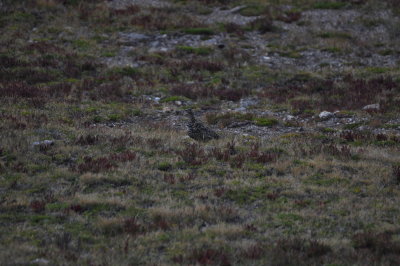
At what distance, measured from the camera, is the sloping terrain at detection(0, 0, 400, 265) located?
814cm

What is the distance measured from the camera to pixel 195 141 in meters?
13.9

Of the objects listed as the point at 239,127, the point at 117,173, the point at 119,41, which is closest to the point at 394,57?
the point at 239,127

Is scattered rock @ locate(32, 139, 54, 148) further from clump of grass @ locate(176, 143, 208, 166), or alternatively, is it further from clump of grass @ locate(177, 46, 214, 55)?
clump of grass @ locate(177, 46, 214, 55)

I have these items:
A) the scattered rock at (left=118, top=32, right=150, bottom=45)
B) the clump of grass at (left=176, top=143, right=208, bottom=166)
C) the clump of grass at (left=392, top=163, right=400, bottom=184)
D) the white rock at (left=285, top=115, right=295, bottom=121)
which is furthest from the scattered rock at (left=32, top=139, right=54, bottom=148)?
the scattered rock at (left=118, top=32, right=150, bottom=45)

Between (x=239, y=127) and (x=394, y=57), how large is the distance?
1191 cm

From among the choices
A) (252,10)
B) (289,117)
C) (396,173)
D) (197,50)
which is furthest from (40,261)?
(252,10)

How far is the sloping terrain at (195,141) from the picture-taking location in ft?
26.7

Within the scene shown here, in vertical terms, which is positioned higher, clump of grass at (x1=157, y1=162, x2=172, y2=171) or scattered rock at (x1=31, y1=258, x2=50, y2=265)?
scattered rock at (x1=31, y1=258, x2=50, y2=265)

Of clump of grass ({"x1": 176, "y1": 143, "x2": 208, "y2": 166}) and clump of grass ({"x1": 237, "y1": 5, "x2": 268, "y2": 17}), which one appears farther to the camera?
clump of grass ({"x1": 237, "y1": 5, "x2": 268, "y2": 17})

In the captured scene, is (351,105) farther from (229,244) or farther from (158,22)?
(158,22)

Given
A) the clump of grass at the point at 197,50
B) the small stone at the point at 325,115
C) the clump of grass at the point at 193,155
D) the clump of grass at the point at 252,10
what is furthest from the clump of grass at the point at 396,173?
the clump of grass at the point at 252,10

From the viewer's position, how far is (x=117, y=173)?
1095 centimetres

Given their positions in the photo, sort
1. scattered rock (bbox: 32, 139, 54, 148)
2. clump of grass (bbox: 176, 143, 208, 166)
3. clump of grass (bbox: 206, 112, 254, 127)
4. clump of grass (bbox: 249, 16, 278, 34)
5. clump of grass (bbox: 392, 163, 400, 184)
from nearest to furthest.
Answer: clump of grass (bbox: 392, 163, 400, 184) → clump of grass (bbox: 176, 143, 208, 166) → scattered rock (bbox: 32, 139, 54, 148) → clump of grass (bbox: 206, 112, 254, 127) → clump of grass (bbox: 249, 16, 278, 34)

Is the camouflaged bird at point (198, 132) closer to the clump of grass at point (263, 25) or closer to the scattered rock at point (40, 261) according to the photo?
the scattered rock at point (40, 261)
